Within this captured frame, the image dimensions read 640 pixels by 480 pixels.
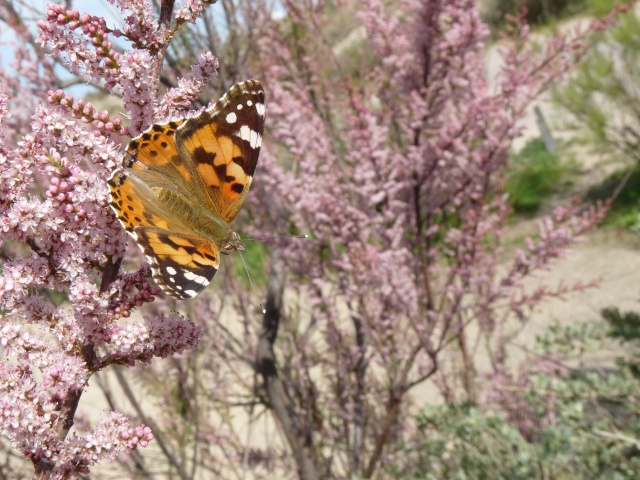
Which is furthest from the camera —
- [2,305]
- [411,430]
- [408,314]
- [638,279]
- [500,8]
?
[500,8]

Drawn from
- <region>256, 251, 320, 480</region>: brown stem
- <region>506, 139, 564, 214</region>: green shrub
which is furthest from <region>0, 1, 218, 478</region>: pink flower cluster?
<region>506, 139, 564, 214</region>: green shrub

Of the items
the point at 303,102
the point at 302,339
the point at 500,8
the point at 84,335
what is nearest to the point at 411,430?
the point at 302,339

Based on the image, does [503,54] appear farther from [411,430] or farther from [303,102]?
[411,430]

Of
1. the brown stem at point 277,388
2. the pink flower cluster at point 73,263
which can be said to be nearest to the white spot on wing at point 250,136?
the pink flower cluster at point 73,263

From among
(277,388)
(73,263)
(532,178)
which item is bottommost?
(73,263)

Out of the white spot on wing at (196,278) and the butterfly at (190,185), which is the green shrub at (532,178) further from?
the white spot on wing at (196,278)

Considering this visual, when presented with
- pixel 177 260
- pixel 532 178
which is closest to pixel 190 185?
pixel 177 260

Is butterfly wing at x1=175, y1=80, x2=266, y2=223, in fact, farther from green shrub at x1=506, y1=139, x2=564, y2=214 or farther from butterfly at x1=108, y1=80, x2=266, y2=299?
green shrub at x1=506, y1=139, x2=564, y2=214

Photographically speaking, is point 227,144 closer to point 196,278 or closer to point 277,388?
point 196,278
